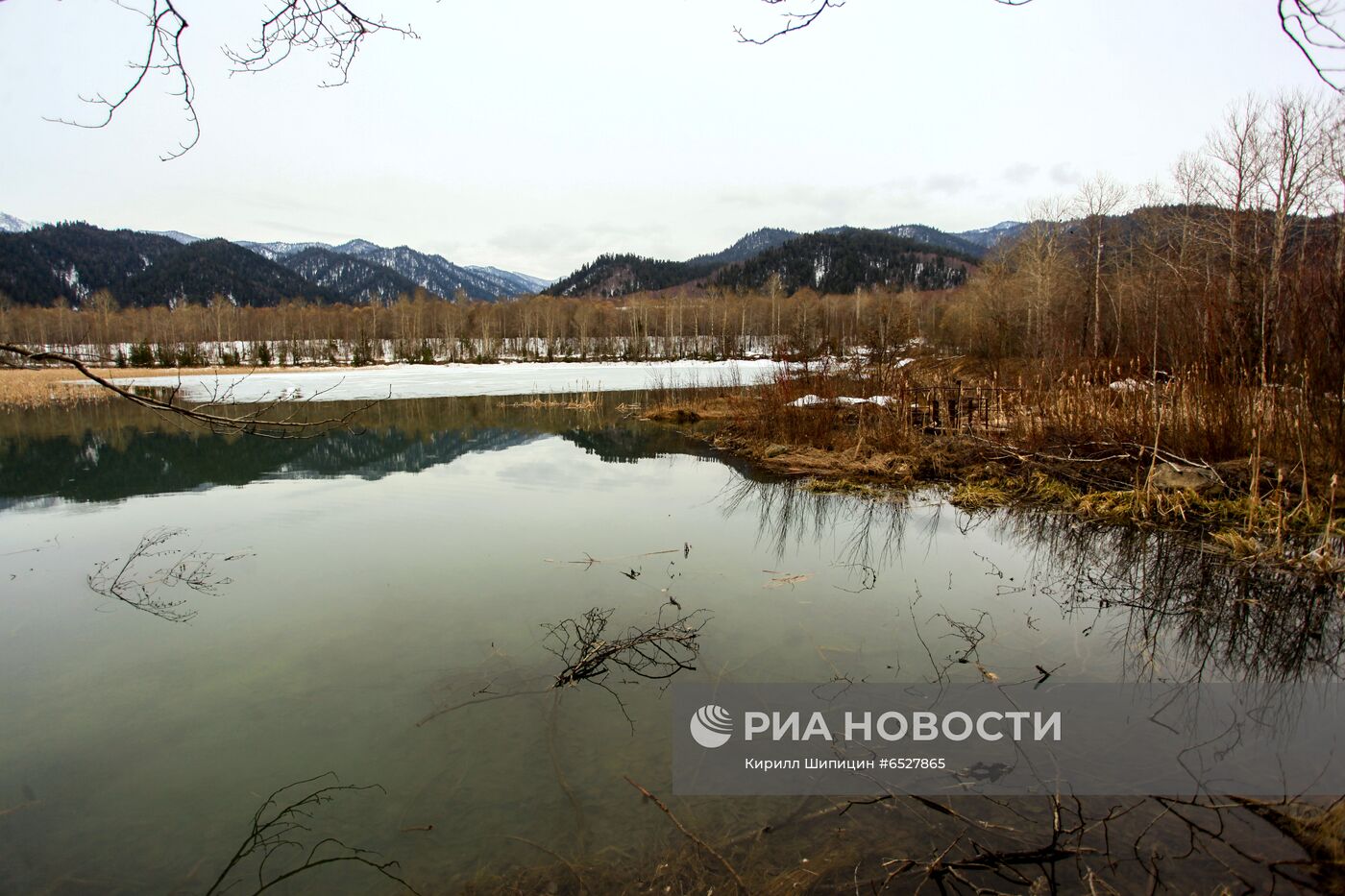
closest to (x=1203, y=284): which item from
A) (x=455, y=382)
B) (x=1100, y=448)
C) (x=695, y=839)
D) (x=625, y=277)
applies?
(x=1100, y=448)

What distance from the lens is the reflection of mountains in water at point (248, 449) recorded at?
34.5 ft

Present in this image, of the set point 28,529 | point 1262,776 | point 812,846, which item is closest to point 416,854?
point 812,846

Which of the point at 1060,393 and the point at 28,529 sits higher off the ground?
the point at 1060,393

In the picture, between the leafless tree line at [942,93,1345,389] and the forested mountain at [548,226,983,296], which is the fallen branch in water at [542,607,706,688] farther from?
the forested mountain at [548,226,983,296]

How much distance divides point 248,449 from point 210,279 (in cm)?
14319

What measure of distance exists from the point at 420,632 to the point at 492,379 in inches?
1240

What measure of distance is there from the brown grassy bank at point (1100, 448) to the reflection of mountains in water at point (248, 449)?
2991mm

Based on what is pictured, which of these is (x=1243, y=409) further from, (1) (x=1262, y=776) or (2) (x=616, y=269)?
(2) (x=616, y=269)

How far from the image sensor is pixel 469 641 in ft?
14.6

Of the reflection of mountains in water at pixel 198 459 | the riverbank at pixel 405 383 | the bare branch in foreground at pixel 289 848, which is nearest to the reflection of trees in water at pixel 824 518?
the bare branch in foreground at pixel 289 848

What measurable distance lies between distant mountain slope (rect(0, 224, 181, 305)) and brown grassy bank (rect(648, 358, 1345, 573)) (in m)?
141

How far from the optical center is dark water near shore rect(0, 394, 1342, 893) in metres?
2.81

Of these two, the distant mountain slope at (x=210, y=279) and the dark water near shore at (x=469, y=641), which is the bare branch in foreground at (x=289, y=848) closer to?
the dark water near shore at (x=469, y=641)

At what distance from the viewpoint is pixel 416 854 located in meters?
2.62
